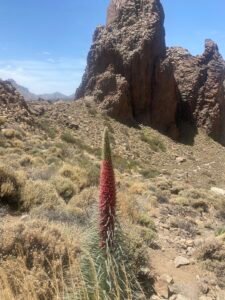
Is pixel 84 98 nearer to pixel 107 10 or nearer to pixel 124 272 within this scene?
pixel 107 10

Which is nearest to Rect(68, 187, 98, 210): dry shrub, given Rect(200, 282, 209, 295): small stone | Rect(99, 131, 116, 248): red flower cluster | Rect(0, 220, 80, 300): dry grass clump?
Rect(0, 220, 80, 300): dry grass clump

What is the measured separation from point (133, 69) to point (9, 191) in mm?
24875

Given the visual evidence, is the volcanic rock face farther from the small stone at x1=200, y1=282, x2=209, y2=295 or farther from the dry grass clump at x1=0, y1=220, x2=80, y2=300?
the small stone at x1=200, y1=282, x2=209, y2=295

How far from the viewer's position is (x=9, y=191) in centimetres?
895

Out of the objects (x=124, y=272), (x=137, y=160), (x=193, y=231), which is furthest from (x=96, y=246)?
(x=137, y=160)

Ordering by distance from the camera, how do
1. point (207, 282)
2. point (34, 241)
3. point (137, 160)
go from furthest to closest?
point (137, 160), point (207, 282), point (34, 241)

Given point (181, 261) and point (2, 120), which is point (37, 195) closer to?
point (181, 261)

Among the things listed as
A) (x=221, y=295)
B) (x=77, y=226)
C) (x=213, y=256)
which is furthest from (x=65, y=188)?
(x=221, y=295)

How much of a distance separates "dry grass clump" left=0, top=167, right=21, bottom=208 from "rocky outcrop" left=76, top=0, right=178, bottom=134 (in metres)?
22.0

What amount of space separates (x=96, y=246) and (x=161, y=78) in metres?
30.1

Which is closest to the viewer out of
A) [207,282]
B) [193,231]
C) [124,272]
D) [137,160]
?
[124,272]

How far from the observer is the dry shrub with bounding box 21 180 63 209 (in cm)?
890

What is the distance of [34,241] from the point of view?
19.7 feet

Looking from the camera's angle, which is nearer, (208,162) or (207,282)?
(207,282)
